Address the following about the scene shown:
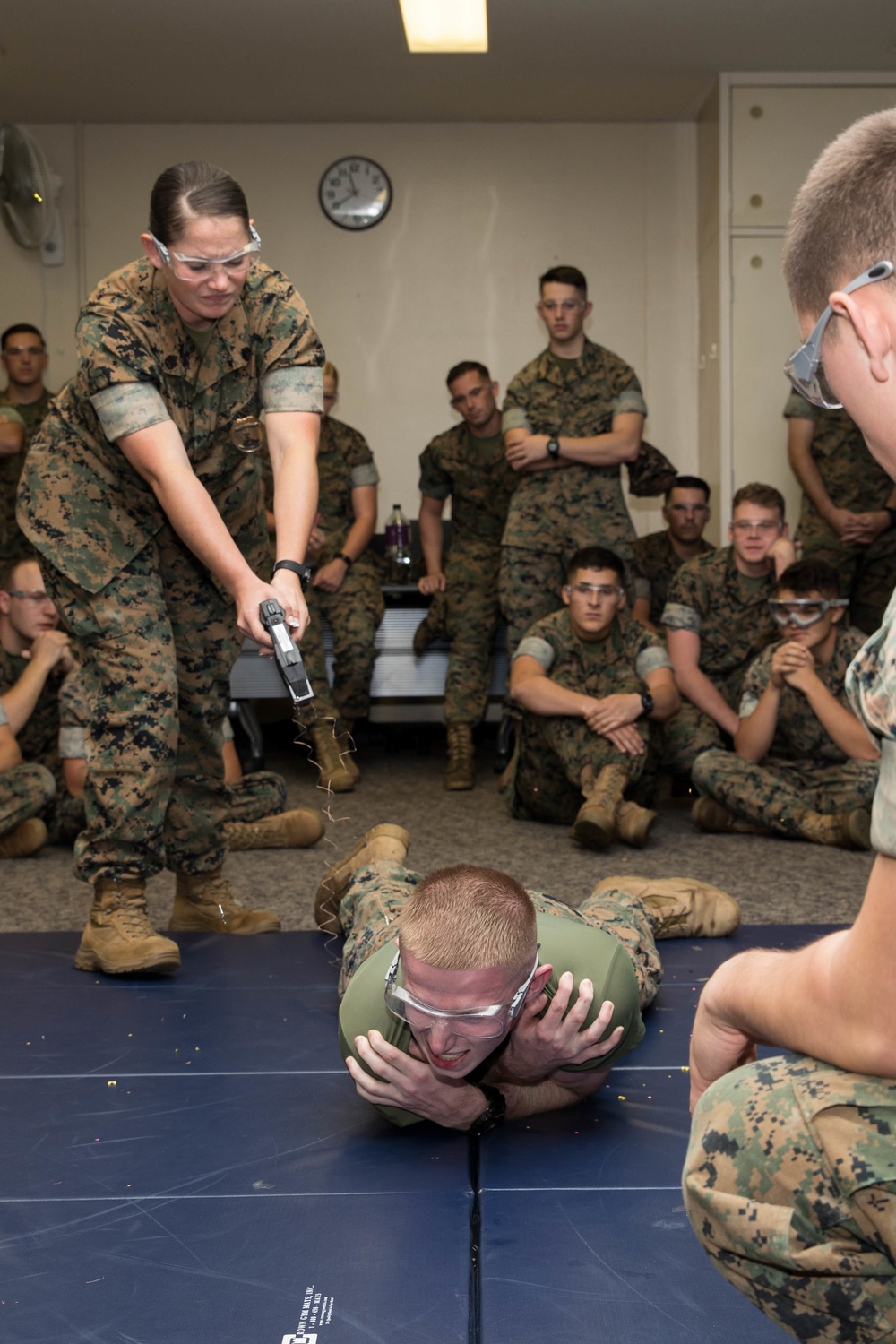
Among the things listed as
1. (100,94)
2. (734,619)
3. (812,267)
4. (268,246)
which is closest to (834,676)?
(734,619)

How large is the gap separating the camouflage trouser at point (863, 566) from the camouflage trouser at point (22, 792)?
2996 mm

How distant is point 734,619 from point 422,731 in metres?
2.17

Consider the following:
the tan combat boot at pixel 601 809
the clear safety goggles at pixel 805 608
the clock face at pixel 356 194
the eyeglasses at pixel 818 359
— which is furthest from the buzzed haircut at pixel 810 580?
the clock face at pixel 356 194

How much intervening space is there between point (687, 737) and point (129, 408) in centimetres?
257

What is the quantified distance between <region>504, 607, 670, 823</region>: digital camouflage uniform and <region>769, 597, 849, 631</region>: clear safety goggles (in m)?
0.44

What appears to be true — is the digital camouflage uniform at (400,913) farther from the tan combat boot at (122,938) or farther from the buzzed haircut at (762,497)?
the buzzed haircut at (762,497)

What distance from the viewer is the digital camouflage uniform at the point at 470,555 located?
5.33 meters

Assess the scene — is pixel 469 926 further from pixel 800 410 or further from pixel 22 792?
pixel 800 410

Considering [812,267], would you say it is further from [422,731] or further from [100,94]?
[100,94]

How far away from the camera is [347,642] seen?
5344 millimetres

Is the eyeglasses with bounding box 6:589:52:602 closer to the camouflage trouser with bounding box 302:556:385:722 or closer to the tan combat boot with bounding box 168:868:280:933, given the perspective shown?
the camouflage trouser with bounding box 302:556:385:722

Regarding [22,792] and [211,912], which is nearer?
[211,912]

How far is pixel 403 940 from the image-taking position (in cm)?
145

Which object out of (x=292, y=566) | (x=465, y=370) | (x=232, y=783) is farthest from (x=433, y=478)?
(x=292, y=566)
